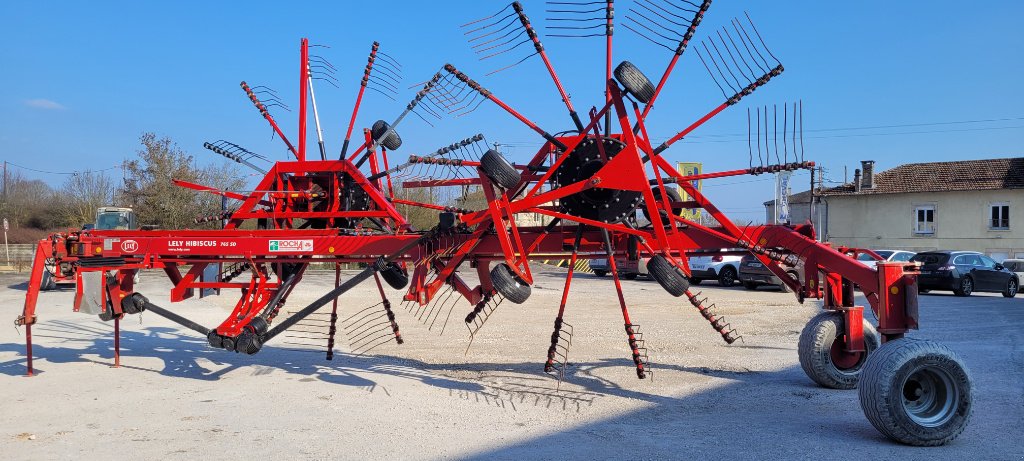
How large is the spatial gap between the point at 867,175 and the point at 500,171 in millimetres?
46321

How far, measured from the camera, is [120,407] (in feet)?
26.4

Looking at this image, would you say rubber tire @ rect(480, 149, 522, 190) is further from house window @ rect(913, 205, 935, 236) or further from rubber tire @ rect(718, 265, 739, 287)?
house window @ rect(913, 205, 935, 236)

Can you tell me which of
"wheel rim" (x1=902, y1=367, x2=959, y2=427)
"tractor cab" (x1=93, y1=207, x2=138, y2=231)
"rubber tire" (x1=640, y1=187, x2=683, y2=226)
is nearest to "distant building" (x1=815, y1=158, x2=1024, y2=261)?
"tractor cab" (x1=93, y1=207, x2=138, y2=231)

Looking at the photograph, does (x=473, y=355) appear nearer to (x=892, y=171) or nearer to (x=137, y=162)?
(x=137, y=162)

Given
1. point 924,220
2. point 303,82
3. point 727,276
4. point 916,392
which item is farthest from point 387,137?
point 924,220

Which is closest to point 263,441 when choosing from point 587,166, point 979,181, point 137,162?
point 587,166

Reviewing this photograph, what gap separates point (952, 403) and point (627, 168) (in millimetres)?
3221

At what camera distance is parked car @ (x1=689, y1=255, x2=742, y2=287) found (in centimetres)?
2914

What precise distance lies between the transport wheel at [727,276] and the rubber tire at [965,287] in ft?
22.1

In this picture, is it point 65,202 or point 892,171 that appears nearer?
point 892,171

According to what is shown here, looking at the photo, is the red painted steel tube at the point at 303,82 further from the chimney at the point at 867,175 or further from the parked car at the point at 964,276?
the chimney at the point at 867,175

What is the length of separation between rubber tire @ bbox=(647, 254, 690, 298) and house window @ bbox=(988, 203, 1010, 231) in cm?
4348

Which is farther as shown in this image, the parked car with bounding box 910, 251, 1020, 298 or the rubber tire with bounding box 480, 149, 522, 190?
the parked car with bounding box 910, 251, 1020, 298

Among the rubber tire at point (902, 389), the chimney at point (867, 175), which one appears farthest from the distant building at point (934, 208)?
the rubber tire at point (902, 389)
